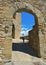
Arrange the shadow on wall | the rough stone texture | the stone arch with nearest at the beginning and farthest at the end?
the rough stone texture, the stone arch, the shadow on wall

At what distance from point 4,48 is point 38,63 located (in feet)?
4.28

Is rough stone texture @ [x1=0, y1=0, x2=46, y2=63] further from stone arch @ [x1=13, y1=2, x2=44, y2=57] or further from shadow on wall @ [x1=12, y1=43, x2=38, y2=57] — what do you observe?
shadow on wall @ [x1=12, y1=43, x2=38, y2=57]

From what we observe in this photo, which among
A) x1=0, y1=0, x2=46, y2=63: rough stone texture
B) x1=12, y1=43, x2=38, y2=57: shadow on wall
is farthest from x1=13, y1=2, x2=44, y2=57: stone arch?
x1=12, y1=43, x2=38, y2=57: shadow on wall

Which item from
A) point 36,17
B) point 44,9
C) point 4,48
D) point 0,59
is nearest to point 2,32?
point 4,48

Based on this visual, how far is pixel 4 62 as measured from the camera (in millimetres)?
5465

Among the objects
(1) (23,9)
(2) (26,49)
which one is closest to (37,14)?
(1) (23,9)

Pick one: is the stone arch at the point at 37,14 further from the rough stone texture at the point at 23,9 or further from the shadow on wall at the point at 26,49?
the shadow on wall at the point at 26,49

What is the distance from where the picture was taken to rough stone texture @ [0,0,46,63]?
579cm

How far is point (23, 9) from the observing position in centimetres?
625

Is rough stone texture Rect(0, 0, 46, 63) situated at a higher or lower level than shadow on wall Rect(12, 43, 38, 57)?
higher

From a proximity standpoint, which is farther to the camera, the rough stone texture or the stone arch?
the stone arch

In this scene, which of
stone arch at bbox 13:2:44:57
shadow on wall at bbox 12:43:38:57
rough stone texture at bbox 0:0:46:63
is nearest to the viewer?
rough stone texture at bbox 0:0:46:63

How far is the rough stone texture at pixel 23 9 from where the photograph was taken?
19.0ft

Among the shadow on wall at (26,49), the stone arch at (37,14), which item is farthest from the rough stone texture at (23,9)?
the shadow on wall at (26,49)
